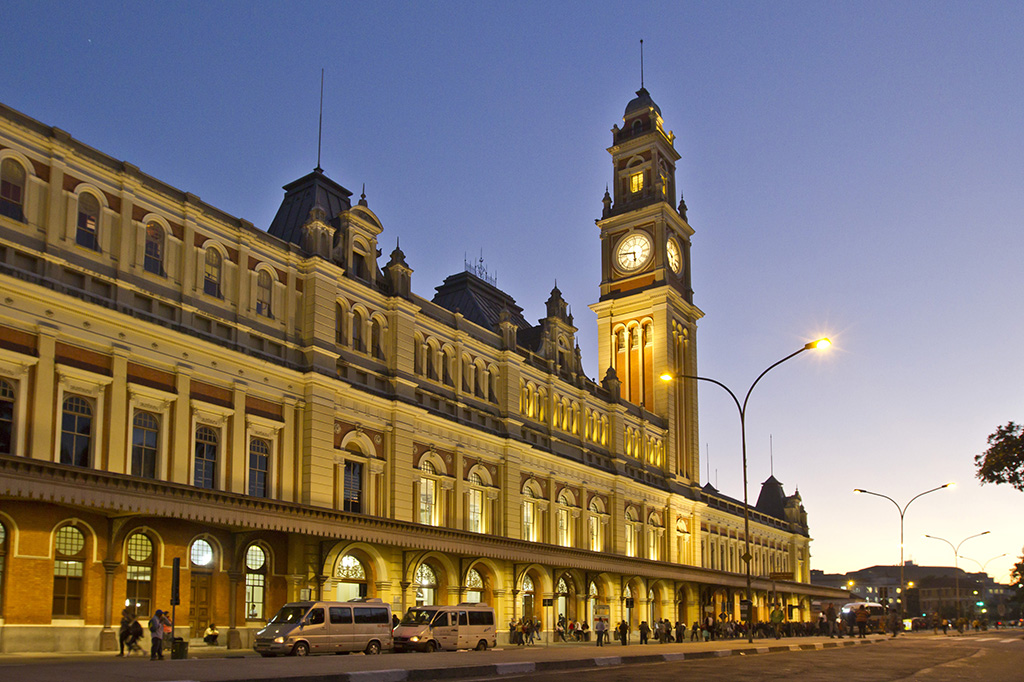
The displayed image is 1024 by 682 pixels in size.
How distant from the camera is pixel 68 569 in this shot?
2820 cm

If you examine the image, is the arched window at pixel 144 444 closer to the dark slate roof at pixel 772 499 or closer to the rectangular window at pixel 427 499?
the rectangular window at pixel 427 499

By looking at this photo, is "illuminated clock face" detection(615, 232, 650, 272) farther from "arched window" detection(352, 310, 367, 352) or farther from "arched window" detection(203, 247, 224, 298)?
"arched window" detection(203, 247, 224, 298)

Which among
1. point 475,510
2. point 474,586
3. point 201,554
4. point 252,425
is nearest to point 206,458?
point 252,425

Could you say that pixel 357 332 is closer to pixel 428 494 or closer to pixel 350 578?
pixel 428 494

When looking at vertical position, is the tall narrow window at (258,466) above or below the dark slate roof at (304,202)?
below

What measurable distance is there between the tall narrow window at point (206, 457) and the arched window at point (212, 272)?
512 centimetres

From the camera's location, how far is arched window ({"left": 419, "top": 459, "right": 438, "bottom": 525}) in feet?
143

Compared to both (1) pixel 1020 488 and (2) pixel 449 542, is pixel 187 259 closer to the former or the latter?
(2) pixel 449 542

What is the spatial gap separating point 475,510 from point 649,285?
105 feet

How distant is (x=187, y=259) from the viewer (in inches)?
1352

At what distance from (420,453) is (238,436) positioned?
10.8 m

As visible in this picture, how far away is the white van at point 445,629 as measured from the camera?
34.2 meters

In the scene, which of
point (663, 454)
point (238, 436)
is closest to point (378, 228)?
point (238, 436)

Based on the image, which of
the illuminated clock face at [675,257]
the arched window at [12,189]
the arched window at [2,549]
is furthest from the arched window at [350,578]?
the illuminated clock face at [675,257]
